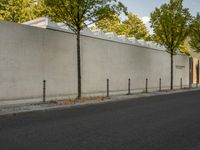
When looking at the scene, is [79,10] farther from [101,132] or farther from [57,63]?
[101,132]

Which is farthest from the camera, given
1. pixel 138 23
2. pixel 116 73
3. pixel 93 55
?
pixel 138 23

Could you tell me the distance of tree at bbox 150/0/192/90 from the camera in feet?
96.0

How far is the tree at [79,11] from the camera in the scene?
1744cm

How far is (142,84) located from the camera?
100 ft

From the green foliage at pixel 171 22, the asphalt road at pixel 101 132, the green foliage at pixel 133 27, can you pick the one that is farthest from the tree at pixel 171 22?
the green foliage at pixel 133 27

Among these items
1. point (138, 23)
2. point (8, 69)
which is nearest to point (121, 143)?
point (8, 69)

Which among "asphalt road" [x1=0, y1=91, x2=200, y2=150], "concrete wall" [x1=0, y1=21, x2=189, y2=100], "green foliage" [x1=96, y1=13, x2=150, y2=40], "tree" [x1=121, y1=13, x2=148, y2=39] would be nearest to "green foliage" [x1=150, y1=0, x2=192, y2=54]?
"concrete wall" [x1=0, y1=21, x2=189, y2=100]

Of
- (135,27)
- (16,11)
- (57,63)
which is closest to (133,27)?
(135,27)

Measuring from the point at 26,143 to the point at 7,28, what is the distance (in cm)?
1107

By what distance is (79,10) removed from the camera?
17656mm

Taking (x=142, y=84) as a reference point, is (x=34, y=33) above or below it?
above

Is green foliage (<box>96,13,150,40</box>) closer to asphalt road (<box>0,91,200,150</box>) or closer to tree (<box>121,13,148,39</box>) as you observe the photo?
tree (<box>121,13,148,39</box>)

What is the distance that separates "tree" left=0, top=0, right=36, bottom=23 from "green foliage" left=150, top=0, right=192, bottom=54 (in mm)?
14669

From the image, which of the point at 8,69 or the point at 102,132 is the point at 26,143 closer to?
the point at 102,132
